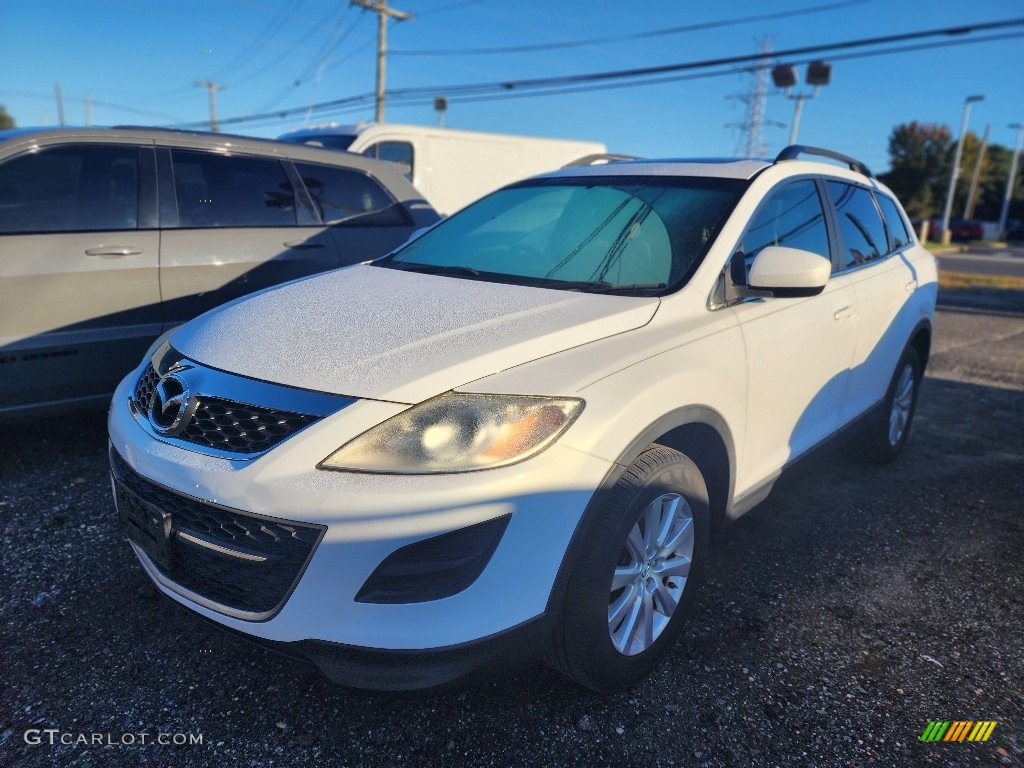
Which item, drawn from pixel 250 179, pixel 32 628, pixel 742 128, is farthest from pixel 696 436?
pixel 742 128

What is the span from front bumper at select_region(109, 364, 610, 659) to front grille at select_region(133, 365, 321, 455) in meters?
0.05

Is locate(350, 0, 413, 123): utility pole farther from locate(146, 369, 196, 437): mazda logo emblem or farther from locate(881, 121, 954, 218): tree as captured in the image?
locate(881, 121, 954, 218): tree

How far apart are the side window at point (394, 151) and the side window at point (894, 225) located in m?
6.17

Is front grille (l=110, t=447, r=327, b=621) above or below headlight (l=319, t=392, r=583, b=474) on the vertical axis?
below

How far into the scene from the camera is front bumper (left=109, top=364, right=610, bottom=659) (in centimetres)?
172

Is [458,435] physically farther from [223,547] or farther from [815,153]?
[815,153]

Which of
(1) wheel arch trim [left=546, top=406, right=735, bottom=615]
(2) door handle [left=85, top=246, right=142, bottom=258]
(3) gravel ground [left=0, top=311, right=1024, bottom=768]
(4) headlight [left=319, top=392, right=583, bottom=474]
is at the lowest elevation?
(3) gravel ground [left=0, top=311, right=1024, bottom=768]

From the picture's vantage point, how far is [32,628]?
8.16 ft

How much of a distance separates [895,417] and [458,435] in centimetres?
350

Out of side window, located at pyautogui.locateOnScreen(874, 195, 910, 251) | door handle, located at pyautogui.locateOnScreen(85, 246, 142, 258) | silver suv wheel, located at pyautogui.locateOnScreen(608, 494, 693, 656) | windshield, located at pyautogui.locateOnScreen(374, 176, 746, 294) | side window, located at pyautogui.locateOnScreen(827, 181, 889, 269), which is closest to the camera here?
silver suv wheel, located at pyautogui.locateOnScreen(608, 494, 693, 656)

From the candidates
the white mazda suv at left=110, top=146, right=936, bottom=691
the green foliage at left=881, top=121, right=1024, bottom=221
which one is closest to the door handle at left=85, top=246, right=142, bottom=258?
the white mazda suv at left=110, top=146, right=936, bottom=691

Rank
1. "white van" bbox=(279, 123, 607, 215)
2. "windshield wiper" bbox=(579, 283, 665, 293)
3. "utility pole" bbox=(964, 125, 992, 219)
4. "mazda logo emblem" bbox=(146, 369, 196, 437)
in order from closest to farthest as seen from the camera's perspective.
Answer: "mazda logo emblem" bbox=(146, 369, 196, 437) → "windshield wiper" bbox=(579, 283, 665, 293) → "white van" bbox=(279, 123, 607, 215) → "utility pole" bbox=(964, 125, 992, 219)

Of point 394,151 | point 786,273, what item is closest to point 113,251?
point 786,273

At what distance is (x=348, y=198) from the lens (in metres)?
5.05
